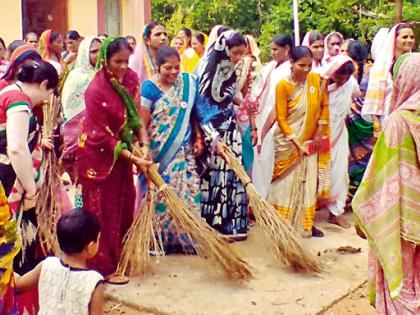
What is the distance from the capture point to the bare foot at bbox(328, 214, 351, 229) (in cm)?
623

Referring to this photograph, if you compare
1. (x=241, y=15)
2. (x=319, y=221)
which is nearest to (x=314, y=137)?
(x=319, y=221)

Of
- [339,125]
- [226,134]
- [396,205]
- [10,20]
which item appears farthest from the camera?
[10,20]

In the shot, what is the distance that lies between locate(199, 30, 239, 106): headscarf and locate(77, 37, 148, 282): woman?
31.3 inches

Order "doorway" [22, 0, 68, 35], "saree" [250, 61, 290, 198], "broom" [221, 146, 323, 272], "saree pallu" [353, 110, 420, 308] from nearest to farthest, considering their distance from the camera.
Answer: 1. "saree pallu" [353, 110, 420, 308]
2. "broom" [221, 146, 323, 272]
3. "saree" [250, 61, 290, 198]
4. "doorway" [22, 0, 68, 35]

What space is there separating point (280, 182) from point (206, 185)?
0.74m

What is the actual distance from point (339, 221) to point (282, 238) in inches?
68.2

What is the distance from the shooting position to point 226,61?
532 cm

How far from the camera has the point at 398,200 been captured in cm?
307

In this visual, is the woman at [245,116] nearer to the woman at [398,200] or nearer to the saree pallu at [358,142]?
the saree pallu at [358,142]

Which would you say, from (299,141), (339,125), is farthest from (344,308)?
(339,125)

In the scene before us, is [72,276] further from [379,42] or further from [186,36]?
[186,36]

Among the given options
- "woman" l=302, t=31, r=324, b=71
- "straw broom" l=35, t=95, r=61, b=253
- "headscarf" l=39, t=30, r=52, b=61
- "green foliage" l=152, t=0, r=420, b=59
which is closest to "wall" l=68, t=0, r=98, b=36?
"green foliage" l=152, t=0, r=420, b=59

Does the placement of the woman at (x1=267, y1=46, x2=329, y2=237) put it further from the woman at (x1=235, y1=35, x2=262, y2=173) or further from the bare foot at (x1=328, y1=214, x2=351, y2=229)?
the bare foot at (x1=328, y1=214, x2=351, y2=229)

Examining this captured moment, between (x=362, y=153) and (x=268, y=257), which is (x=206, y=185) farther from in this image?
(x=362, y=153)
